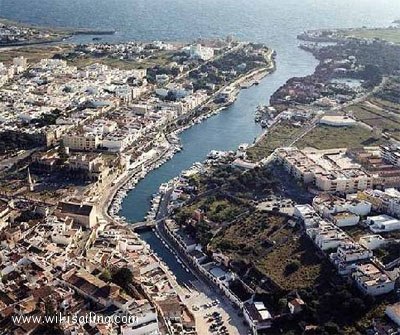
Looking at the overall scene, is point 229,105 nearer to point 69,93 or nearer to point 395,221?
point 69,93

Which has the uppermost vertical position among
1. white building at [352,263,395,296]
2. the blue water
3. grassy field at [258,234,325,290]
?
white building at [352,263,395,296]

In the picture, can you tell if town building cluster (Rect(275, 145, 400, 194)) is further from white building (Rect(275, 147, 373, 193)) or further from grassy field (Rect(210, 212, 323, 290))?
grassy field (Rect(210, 212, 323, 290))

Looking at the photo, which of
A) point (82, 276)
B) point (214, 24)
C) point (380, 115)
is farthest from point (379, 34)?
point (82, 276)

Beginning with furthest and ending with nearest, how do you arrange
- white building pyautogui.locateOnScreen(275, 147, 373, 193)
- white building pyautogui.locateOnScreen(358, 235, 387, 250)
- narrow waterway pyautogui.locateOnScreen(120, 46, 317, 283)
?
white building pyautogui.locateOnScreen(275, 147, 373, 193), narrow waterway pyautogui.locateOnScreen(120, 46, 317, 283), white building pyautogui.locateOnScreen(358, 235, 387, 250)

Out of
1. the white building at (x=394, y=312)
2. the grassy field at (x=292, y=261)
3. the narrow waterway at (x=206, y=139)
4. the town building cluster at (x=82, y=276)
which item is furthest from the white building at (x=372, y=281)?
the narrow waterway at (x=206, y=139)

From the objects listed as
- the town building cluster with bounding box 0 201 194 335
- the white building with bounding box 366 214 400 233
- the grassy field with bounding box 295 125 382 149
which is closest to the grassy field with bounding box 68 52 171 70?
the grassy field with bounding box 295 125 382 149

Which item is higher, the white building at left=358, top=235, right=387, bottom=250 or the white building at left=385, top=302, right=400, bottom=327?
the white building at left=385, top=302, right=400, bottom=327
